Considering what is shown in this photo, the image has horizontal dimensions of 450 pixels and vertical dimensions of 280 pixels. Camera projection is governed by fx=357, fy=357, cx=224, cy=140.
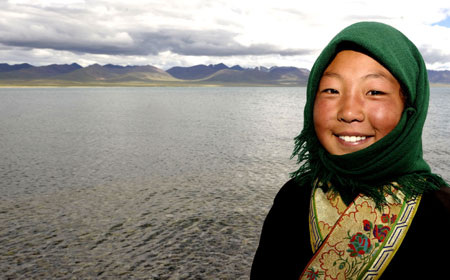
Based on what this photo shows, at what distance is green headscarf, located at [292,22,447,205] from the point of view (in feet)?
5.70

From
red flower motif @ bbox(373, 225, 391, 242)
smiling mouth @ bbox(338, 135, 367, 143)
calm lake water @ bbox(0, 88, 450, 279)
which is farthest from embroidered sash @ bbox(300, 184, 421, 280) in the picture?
calm lake water @ bbox(0, 88, 450, 279)

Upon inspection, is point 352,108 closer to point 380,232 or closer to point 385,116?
point 385,116

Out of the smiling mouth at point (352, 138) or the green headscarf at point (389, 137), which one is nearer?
the green headscarf at point (389, 137)

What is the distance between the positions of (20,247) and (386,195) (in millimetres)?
7632

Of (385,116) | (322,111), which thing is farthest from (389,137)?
(322,111)

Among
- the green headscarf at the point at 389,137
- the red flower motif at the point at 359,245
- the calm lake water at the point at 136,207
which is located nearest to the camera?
the green headscarf at the point at 389,137

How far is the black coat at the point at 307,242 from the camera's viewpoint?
69.0 inches

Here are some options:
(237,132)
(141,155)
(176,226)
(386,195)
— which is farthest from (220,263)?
(237,132)

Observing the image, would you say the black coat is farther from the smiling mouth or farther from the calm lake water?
the calm lake water

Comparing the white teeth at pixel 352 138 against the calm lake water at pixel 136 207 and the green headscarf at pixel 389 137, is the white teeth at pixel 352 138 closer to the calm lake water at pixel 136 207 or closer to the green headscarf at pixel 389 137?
the green headscarf at pixel 389 137

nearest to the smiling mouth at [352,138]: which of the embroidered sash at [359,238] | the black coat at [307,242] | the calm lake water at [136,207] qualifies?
the embroidered sash at [359,238]

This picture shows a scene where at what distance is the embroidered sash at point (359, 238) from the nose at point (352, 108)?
43 centimetres

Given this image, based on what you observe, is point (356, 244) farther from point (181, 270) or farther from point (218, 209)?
point (218, 209)

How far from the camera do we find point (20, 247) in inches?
287
